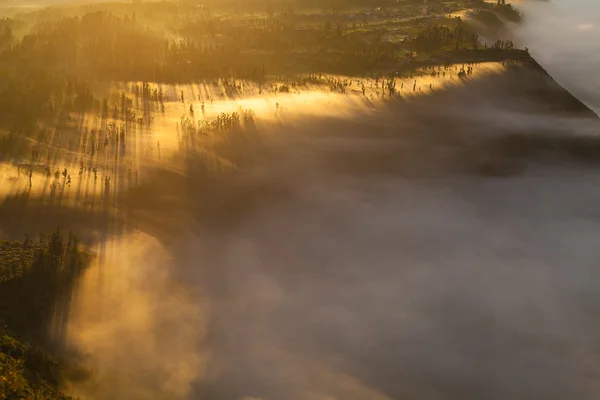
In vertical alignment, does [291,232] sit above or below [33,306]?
above

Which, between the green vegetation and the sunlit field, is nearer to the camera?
the green vegetation

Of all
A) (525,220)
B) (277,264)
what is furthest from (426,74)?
(277,264)

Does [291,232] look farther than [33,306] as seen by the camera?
Yes

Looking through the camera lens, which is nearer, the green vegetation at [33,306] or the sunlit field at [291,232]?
the green vegetation at [33,306]

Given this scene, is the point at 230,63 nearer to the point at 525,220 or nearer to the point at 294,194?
the point at 294,194

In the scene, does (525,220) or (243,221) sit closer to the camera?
(243,221)

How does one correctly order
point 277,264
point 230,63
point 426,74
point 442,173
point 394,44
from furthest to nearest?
point 394,44
point 230,63
point 426,74
point 442,173
point 277,264

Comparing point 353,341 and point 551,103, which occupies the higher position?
point 551,103

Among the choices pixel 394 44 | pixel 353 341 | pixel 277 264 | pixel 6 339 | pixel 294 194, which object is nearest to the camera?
pixel 6 339
